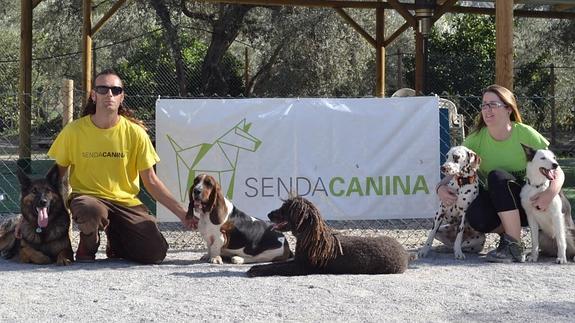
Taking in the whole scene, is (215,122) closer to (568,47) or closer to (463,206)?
(463,206)

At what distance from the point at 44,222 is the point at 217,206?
1.34 m

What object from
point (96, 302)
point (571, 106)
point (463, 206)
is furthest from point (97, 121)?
point (571, 106)

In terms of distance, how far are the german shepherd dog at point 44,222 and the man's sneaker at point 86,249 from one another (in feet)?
0.24

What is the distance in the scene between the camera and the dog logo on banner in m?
7.45

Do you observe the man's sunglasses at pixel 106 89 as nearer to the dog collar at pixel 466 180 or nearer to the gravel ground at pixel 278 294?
the gravel ground at pixel 278 294

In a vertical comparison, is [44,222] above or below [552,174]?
below

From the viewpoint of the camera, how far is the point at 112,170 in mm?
6648

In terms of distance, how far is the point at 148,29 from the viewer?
2342cm

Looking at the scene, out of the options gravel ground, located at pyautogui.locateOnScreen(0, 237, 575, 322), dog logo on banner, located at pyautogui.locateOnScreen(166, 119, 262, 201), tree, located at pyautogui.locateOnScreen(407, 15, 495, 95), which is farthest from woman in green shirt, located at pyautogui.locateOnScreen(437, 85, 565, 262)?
tree, located at pyautogui.locateOnScreen(407, 15, 495, 95)

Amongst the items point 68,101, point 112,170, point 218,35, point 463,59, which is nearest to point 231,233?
point 112,170

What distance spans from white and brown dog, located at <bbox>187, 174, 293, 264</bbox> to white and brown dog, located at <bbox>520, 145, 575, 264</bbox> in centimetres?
203

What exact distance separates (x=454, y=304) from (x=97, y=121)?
323cm

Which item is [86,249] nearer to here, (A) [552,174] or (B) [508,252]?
(B) [508,252]

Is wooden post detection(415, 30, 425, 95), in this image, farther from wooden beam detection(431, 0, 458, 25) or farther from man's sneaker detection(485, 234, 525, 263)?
man's sneaker detection(485, 234, 525, 263)
